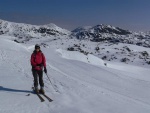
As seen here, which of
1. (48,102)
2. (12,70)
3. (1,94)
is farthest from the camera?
(12,70)

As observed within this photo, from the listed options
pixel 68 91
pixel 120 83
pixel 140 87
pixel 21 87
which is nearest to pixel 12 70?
pixel 21 87

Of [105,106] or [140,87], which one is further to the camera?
[140,87]

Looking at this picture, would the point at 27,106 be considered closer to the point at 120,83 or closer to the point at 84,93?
the point at 84,93

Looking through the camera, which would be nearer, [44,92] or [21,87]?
[44,92]

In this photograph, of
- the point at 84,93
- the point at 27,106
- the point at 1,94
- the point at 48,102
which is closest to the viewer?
the point at 27,106

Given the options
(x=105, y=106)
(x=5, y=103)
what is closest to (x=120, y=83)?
(x=105, y=106)

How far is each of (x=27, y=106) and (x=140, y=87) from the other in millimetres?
12410

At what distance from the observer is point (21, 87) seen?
14.5 m

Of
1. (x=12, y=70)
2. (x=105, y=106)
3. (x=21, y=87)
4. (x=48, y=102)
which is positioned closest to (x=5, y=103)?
(x=48, y=102)

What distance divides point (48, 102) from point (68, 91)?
290 centimetres

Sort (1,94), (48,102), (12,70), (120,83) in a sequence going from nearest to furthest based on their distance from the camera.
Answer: (48,102), (1,94), (12,70), (120,83)

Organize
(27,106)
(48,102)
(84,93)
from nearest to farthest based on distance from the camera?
(27,106)
(48,102)
(84,93)

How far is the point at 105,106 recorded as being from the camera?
12.1 metres

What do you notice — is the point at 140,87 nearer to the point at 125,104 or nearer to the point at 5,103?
the point at 125,104
